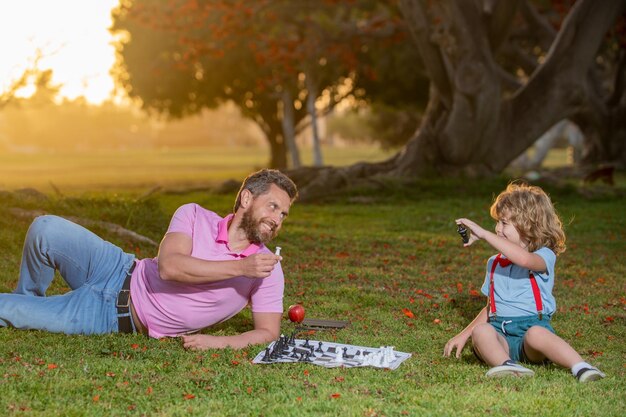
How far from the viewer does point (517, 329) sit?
635cm

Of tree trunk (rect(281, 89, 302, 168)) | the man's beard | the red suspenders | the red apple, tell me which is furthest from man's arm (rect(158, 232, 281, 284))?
tree trunk (rect(281, 89, 302, 168))

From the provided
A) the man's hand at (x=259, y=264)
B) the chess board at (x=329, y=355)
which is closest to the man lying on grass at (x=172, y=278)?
the man's hand at (x=259, y=264)

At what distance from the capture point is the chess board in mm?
6090

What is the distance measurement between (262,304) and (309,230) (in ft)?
25.0

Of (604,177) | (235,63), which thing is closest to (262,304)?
(604,177)

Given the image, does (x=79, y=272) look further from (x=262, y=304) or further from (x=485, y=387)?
(x=485, y=387)

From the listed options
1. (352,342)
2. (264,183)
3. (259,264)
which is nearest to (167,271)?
(259,264)

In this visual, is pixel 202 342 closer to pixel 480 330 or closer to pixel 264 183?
pixel 264 183

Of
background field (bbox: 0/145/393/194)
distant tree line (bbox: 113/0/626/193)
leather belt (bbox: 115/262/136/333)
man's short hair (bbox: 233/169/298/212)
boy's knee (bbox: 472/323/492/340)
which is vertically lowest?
background field (bbox: 0/145/393/194)

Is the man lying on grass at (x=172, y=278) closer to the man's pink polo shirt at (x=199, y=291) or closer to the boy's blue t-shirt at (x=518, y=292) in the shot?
the man's pink polo shirt at (x=199, y=291)

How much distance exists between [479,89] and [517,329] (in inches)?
577

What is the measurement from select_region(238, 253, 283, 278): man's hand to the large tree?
13.9m

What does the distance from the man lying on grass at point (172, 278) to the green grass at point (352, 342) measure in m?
0.14

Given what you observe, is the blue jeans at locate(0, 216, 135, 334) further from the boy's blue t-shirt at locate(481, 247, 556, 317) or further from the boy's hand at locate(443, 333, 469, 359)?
the boy's blue t-shirt at locate(481, 247, 556, 317)
